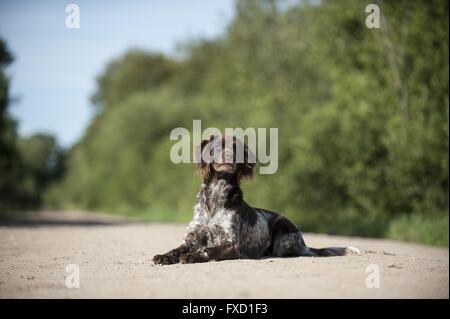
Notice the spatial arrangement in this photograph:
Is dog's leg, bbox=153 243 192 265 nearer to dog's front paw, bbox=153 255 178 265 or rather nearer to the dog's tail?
dog's front paw, bbox=153 255 178 265

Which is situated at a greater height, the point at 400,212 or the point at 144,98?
the point at 144,98

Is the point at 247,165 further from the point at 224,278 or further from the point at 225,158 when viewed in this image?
the point at 224,278

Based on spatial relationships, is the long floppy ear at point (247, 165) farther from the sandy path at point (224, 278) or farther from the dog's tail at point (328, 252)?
the dog's tail at point (328, 252)

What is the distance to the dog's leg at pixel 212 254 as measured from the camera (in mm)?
8367

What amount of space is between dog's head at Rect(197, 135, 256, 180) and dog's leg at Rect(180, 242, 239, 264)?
114 centimetres

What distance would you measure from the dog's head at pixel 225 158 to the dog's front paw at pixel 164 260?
4.85 feet

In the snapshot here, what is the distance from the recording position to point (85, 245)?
12242mm

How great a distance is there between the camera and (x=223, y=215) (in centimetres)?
901

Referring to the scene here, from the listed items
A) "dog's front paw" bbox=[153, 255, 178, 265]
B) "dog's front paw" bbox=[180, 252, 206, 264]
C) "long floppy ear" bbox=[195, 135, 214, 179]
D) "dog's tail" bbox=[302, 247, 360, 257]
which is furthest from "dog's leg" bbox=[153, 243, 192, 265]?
"dog's tail" bbox=[302, 247, 360, 257]

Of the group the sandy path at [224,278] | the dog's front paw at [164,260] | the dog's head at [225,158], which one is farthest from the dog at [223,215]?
the sandy path at [224,278]

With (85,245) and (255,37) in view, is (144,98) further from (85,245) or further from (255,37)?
(85,245)

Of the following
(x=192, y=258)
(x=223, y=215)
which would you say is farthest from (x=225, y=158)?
(x=192, y=258)

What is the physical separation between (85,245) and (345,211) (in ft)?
46.8
